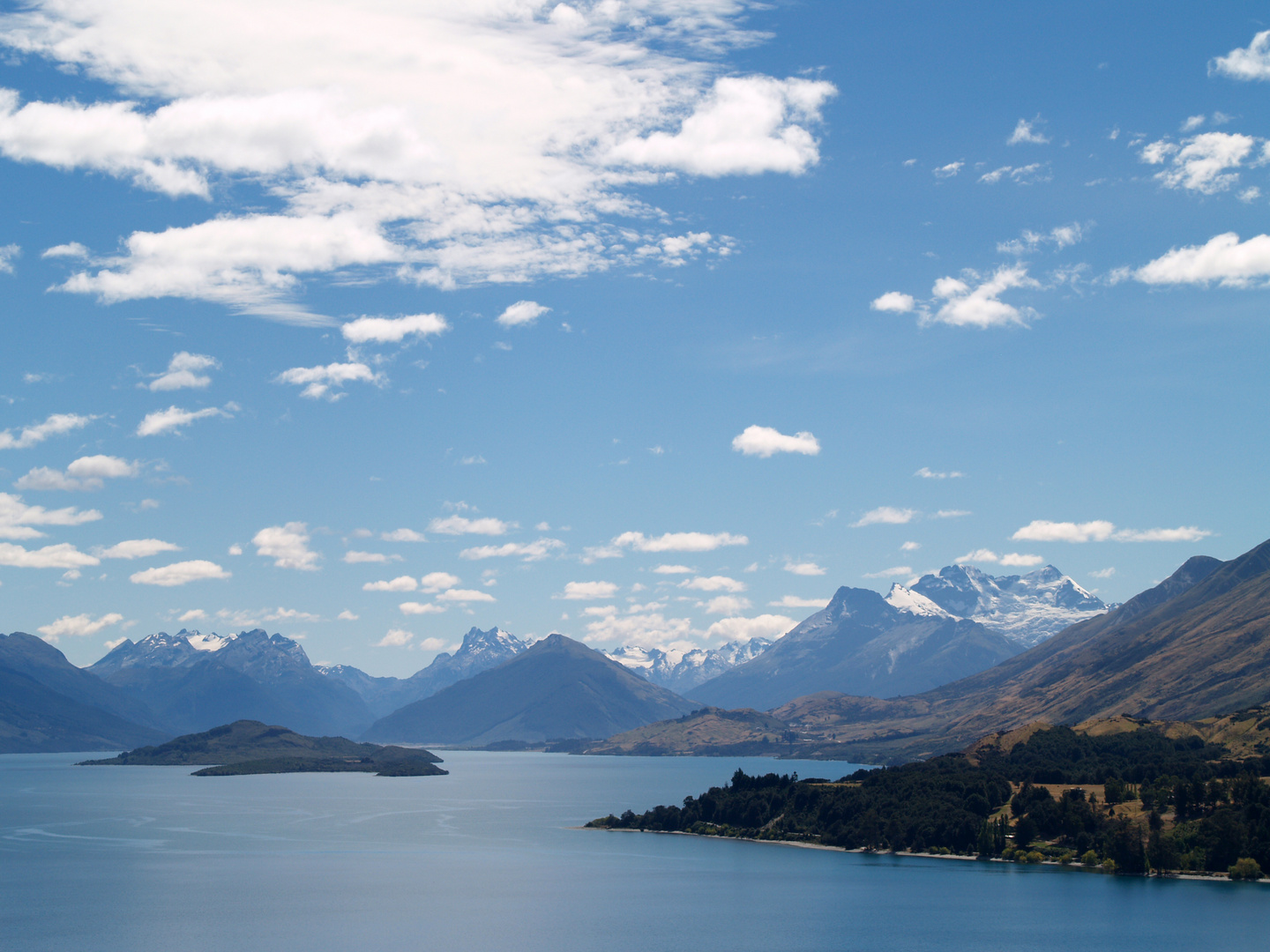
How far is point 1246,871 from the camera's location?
184125 millimetres

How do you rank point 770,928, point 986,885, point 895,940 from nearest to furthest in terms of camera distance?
point 895,940, point 770,928, point 986,885

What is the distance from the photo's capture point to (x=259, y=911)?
576 ft

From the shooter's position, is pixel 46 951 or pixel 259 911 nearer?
pixel 46 951

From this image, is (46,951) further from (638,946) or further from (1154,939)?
(1154,939)

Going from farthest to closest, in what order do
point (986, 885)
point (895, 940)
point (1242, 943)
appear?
point (986, 885)
point (895, 940)
point (1242, 943)

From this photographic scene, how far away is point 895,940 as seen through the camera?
152m

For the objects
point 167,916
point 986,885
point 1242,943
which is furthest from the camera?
point 986,885

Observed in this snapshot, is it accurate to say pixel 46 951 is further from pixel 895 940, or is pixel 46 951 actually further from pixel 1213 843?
pixel 1213 843

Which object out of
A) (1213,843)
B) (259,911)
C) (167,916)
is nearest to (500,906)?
(259,911)

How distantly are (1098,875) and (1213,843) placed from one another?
18.5 m

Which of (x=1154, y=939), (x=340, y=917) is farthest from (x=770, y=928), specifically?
(x=340, y=917)

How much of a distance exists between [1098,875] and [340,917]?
12168 cm

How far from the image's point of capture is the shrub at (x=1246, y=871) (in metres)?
184

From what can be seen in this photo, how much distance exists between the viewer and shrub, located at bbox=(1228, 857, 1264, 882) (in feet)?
604
